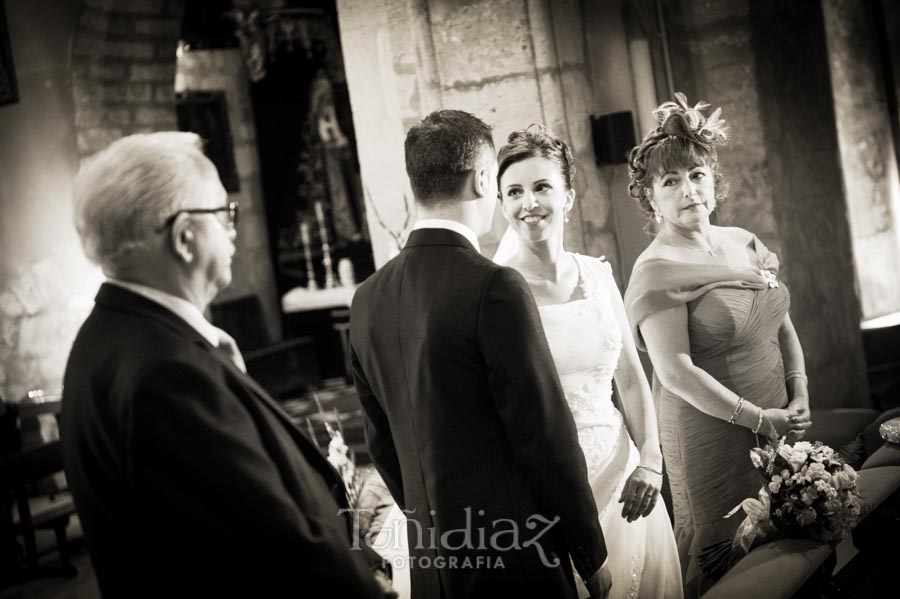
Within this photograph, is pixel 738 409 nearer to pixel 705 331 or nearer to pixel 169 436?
pixel 705 331

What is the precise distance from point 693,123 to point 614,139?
0.93 feet

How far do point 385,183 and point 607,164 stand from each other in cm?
103

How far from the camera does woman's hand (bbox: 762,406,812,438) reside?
265 cm

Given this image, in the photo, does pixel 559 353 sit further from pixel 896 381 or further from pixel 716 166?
pixel 896 381

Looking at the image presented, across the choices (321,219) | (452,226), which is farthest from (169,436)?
(321,219)

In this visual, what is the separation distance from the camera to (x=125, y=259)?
1.79m

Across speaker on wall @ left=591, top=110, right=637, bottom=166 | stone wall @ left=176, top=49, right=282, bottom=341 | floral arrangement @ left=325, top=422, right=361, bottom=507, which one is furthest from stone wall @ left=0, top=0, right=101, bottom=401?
speaker on wall @ left=591, top=110, right=637, bottom=166

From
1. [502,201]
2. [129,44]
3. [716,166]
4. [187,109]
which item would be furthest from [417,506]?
→ [187,109]

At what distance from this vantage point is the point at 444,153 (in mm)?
2291

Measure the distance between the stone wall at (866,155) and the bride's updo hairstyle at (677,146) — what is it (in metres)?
0.46

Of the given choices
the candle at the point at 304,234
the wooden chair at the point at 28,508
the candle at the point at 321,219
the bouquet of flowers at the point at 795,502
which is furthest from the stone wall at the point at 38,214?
the bouquet of flowers at the point at 795,502

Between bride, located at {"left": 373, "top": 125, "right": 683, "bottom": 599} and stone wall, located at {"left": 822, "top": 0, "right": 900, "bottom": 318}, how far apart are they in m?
0.76

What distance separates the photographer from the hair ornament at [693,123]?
8.54ft

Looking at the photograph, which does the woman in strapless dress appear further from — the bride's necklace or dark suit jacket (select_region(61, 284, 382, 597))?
dark suit jacket (select_region(61, 284, 382, 597))
